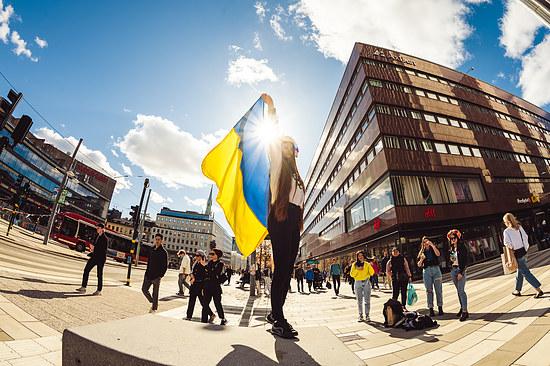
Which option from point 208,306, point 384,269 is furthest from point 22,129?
point 384,269

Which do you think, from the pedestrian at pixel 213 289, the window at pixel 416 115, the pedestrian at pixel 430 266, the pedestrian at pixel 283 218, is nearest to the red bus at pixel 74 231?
the pedestrian at pixel 213 289

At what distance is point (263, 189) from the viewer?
11.8ft

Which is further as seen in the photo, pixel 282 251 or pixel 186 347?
pixel 282 251

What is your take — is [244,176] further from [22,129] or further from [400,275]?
[22,129]

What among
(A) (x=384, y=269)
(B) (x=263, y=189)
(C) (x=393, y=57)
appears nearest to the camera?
(B) (x=263, y=189)

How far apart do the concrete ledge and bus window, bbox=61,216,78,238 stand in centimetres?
2798

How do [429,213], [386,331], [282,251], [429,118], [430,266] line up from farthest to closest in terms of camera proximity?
[429,118]
[429,213]
[430,266]
[386,331]
[282,251]

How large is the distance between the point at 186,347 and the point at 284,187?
5.91 ft

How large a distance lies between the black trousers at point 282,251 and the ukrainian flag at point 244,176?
73 cm

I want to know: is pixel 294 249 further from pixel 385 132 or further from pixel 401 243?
pixel 385 132

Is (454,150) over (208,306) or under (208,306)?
over

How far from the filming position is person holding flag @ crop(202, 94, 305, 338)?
262cm

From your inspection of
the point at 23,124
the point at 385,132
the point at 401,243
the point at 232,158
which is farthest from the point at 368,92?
the point at 23,124

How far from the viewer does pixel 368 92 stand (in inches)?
794
